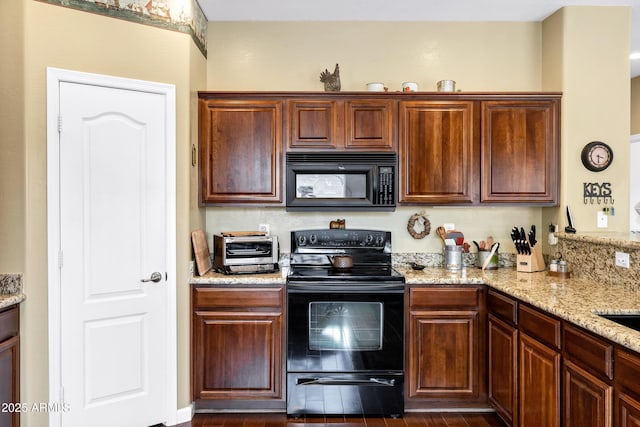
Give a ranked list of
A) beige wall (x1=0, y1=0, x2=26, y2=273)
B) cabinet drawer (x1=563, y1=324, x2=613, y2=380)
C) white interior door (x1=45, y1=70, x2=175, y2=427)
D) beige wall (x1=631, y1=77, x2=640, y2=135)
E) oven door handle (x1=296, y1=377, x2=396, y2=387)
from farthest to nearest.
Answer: beige wall (x1=631, y1=77, x2=640, y2=135), oven door handle (x1=296, y1=377, x2=396, y2=387), white interior door (x1=45, y1=70, x2=175, y2=427), beige wall (x1=0, y1=0, x2=26, y2=273), cabinet drawer (x1=563, y1=324, x2=613, y2=380)

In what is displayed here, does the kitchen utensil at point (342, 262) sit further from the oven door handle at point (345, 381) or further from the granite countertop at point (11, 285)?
the granite countertop at point (11, 285)

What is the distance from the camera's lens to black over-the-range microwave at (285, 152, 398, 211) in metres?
3.04

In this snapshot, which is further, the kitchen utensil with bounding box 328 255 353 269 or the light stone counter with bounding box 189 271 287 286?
the kitchen utensil with bounding box 328 255 353 269

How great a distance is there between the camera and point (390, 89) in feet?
11.1

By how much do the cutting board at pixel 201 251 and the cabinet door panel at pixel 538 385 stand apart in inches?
81.2

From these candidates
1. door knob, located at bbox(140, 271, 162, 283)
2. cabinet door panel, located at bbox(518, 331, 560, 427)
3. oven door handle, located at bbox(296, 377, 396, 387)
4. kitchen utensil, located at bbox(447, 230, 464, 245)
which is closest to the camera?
cabinet door panel, located at bbox(518, 331, 560, 427)

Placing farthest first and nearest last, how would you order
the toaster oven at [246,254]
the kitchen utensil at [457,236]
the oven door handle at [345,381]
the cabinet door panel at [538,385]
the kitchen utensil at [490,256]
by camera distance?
the kitchen utensil at [457,236], the kitchen utensil at [490,256], the toaster oven at [246,254], the oven door handle at [345,381], the cabinet door panel at [538,385]

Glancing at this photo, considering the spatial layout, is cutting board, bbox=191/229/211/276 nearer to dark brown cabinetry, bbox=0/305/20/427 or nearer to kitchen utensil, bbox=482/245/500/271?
dark brown cabinetry, bbox=0/305/20/427

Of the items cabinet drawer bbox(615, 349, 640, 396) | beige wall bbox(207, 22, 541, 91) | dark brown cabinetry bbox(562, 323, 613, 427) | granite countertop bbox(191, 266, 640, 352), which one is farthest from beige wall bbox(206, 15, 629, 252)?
cabinet drawer bbox(615, 349, 640, 396)

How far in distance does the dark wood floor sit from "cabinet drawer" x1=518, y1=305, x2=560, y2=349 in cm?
85

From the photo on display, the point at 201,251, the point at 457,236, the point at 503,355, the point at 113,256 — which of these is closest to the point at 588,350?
the point at 503,355

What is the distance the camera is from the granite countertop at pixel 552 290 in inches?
66.7

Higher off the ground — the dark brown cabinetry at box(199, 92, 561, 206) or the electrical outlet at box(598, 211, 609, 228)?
the dark brown cabinetry at box(199, 92, 561, 206)

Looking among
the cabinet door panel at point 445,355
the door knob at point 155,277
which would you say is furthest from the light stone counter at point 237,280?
the cabinet door panel at point 445,355
